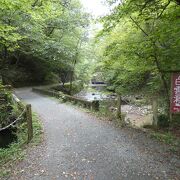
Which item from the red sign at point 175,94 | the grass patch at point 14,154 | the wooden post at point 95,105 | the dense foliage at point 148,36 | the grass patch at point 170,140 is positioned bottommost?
the grass patch at point 14,154

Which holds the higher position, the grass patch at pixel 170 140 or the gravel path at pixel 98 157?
the grass patch at pixel 170 140

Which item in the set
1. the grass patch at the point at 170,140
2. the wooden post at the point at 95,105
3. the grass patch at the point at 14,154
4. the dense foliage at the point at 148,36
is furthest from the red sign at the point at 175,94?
the wooden post at the point at 95,105

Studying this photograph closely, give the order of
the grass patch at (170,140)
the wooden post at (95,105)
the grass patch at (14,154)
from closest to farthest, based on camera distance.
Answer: the grass patch at (14,154) < the grass patch at (170,140) < the wooden post at (95,105)

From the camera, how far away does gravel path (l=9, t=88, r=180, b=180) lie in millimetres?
3932

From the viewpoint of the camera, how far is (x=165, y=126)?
24.9ft

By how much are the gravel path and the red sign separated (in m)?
1.16

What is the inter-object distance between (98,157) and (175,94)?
287 centimetres

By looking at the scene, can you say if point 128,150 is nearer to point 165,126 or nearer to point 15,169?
point 15,169

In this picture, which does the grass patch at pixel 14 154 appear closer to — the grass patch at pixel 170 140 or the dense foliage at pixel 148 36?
the grass patch at pixel 170 140

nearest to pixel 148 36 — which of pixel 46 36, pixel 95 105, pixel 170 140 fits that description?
pixel 170 140

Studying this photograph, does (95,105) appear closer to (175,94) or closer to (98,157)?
(175,94)

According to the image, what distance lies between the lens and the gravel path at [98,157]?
3932 mm

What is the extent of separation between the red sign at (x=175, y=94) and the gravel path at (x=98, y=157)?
116cm

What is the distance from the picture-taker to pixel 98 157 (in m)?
4.64
